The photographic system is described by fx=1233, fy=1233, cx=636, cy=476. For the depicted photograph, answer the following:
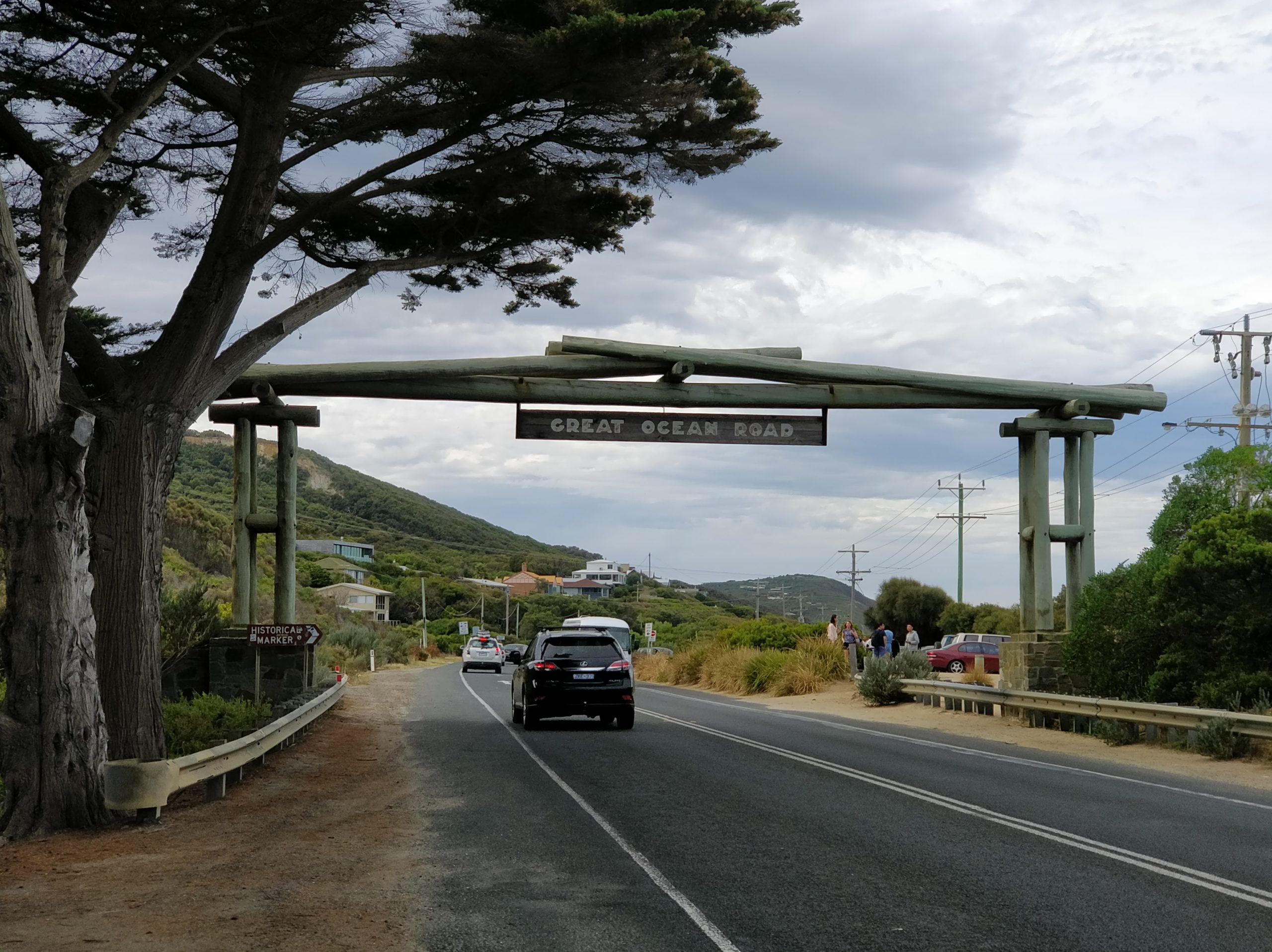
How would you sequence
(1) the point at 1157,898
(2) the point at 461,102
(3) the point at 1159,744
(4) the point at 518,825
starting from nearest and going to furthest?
(1) the point at 1157,898
(4) the point at 518,825
(2) the point at 461,102
(3) the point at 1159,744

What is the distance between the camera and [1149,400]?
22391 millimetres

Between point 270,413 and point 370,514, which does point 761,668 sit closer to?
point 270,413

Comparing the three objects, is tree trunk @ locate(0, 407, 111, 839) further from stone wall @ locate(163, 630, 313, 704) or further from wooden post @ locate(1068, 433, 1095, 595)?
wooden post @ locate(1068, 433, 1095, 595)

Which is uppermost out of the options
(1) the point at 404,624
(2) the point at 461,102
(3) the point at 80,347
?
(2) the point at 461,102

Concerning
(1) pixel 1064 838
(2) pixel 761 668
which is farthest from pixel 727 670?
(1) pixel 1064 838

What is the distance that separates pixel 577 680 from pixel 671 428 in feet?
14.1

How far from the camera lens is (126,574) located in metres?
12.1

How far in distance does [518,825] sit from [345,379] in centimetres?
1100

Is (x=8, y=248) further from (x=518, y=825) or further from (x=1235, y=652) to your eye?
(x=1235, y=652)

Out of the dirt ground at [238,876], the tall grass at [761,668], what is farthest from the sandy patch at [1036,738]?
the dirt ground at [238,876]

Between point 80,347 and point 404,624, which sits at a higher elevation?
point 80,347

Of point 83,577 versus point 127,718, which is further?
point 127,718

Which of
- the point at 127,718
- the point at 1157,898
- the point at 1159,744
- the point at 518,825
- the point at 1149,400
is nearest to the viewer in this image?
the point at 1157,898

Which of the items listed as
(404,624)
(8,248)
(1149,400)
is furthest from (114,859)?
(404,624)
